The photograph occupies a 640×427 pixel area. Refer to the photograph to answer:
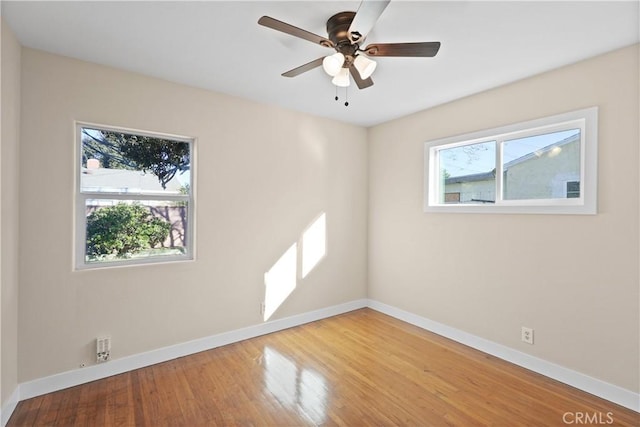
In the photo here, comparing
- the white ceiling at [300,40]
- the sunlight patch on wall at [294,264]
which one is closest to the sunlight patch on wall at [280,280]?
the sunlight patch on wall at [294,264]

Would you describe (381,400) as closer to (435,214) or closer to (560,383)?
(560,383)

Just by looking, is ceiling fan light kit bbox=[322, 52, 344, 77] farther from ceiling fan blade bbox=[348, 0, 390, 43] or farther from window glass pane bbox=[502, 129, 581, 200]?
window glass pane bbox=[502, 129, 581, 200]

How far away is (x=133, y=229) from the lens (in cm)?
272

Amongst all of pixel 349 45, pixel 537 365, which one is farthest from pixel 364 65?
pixel 537 365

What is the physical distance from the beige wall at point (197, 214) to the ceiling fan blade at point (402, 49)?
1811 millimetres

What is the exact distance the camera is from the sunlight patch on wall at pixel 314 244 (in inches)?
148

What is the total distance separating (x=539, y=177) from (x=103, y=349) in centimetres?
395

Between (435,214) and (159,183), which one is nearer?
(159,183)

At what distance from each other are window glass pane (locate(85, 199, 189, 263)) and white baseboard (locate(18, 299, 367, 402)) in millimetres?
855

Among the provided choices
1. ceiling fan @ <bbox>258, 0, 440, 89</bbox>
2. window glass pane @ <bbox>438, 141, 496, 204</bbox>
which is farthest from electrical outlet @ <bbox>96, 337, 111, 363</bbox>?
window glass pane @ <bbox>438, 141, 496, 204</bbox>

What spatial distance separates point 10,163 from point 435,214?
12.0ft

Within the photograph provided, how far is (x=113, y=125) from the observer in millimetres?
2549

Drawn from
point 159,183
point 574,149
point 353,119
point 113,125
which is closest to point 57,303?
point 159,183

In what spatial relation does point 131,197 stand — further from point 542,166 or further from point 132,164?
point 542,166
